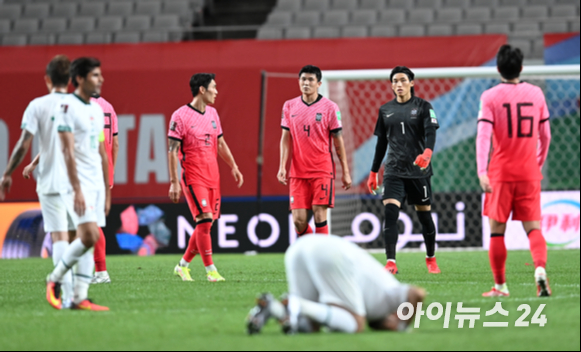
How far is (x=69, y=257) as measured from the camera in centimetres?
502

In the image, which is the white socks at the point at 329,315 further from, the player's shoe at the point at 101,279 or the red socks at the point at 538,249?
the player's shoe at the point at 101,279

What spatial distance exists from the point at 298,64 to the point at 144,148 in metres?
2.98

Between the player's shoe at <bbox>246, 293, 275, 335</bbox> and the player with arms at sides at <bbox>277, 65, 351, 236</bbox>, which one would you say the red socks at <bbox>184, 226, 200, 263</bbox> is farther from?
the player's shoe at <bbox>246, 293, 275, 335</bbox>

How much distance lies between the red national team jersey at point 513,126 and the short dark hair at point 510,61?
0.27 feet

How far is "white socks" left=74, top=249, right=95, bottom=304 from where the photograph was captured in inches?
200

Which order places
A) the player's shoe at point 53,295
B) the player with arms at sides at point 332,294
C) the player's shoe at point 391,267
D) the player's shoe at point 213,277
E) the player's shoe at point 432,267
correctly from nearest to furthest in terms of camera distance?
the player with arms at sides at point 332,294 → the player's shoe at point 53,295 → the player's shoe at point 213,277 → the player's shoe at point 391,267 → the player's shoe at point 432,267

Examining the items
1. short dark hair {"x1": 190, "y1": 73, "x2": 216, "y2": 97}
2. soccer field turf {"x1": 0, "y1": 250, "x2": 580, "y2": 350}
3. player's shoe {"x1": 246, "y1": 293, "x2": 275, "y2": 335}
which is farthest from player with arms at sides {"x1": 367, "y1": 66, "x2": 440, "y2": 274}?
player's shoe {"x1": 246, "y1": 293, "x2": 275, "y2": 335}

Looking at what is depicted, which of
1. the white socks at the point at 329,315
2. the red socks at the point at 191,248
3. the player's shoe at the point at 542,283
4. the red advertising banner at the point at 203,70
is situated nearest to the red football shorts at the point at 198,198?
the red socks at the point at 191,248

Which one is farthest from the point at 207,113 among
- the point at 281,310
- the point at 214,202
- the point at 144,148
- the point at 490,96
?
the point at 144,148

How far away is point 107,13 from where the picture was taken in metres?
16.2

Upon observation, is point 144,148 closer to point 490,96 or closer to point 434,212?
point 434,212

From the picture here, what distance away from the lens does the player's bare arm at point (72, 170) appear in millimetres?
4875

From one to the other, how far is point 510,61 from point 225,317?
8.44 ft

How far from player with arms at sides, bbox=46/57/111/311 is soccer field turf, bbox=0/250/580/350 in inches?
10.9
